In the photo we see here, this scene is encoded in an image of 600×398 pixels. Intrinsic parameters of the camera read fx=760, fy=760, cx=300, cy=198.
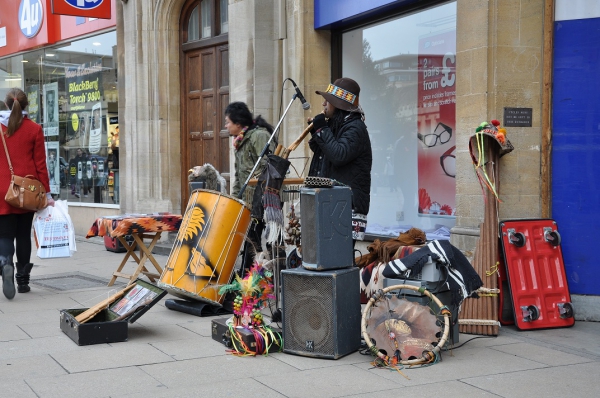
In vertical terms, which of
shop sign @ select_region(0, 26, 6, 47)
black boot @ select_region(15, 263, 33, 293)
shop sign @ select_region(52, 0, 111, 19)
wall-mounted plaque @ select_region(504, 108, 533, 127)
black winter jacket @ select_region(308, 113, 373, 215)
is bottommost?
black boot @ select_region(15, 263, 33, 293)

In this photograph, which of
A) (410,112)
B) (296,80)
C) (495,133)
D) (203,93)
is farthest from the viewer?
(203,93)

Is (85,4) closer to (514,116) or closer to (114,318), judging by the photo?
(114,318)

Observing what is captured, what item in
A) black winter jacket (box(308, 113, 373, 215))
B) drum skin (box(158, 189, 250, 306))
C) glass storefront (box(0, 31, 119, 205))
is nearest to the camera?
black winter jacket (box(308, 113, 373, 215))

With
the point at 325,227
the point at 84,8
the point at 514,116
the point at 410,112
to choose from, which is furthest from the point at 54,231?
the point at 84,8

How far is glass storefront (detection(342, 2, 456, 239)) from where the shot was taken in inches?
307

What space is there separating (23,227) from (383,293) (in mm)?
4184

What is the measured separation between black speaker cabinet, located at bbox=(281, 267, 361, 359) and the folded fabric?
313mm

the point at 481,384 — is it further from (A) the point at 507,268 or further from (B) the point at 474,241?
→ (B) the point at 474,241

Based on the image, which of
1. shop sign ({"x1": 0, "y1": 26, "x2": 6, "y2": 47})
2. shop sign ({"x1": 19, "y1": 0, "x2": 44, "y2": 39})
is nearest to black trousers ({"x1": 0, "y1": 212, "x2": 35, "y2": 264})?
shop sign ({"x1": 19, "y1": 0, "x2": 44, "y2": 39})

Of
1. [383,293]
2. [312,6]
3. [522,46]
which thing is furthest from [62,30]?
[383,293]

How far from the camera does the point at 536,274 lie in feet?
20.2

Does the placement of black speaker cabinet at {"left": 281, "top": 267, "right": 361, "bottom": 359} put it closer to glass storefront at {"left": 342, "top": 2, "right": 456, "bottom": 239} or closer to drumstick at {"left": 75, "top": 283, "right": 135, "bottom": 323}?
drumstick at {"left": 75, "top": 283, "right": 135, "bottom": 323}

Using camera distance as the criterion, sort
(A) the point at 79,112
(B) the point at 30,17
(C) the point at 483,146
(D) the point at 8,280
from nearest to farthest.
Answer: (C) the point at 483,146, (D) the point at 8,280, (A) the point at 79,112, (B) the point at 30,17

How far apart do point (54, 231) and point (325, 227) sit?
3.79 meters
